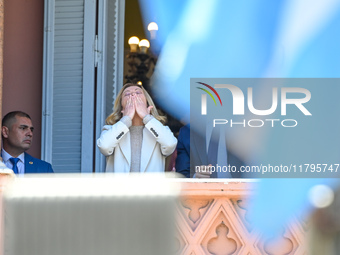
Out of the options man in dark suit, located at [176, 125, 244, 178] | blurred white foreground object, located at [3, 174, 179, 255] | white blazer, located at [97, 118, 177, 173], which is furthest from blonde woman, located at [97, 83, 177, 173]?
blurred white foreground object, located at [3, 174, 179, 255]

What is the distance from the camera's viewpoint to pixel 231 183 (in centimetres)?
654

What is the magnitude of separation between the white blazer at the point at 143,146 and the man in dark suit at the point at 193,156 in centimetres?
26

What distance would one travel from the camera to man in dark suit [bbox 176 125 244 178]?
309 inches

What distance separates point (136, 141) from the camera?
770cm

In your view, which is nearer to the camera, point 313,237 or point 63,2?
point 313,237

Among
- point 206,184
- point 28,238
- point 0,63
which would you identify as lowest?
point 28,238

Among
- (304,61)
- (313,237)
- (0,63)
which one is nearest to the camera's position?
(313,237)

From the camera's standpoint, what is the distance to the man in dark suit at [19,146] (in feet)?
26.5

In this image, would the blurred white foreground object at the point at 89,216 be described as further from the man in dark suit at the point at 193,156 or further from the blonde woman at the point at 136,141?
the man in dark suit at the point at 193,156

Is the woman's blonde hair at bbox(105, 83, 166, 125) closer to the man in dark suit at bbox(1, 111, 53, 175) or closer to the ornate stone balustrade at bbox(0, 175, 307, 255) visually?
the man in dark suit at bbox(1, 111, 53, 175)

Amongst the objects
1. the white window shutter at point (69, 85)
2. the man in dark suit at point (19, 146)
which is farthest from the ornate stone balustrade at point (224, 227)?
the white window shutter at point (69, 85)

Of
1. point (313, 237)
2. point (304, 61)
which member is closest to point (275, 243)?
point (313, 237)

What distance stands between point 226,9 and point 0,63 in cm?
324

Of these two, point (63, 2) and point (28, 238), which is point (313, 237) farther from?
point (63, 2)
